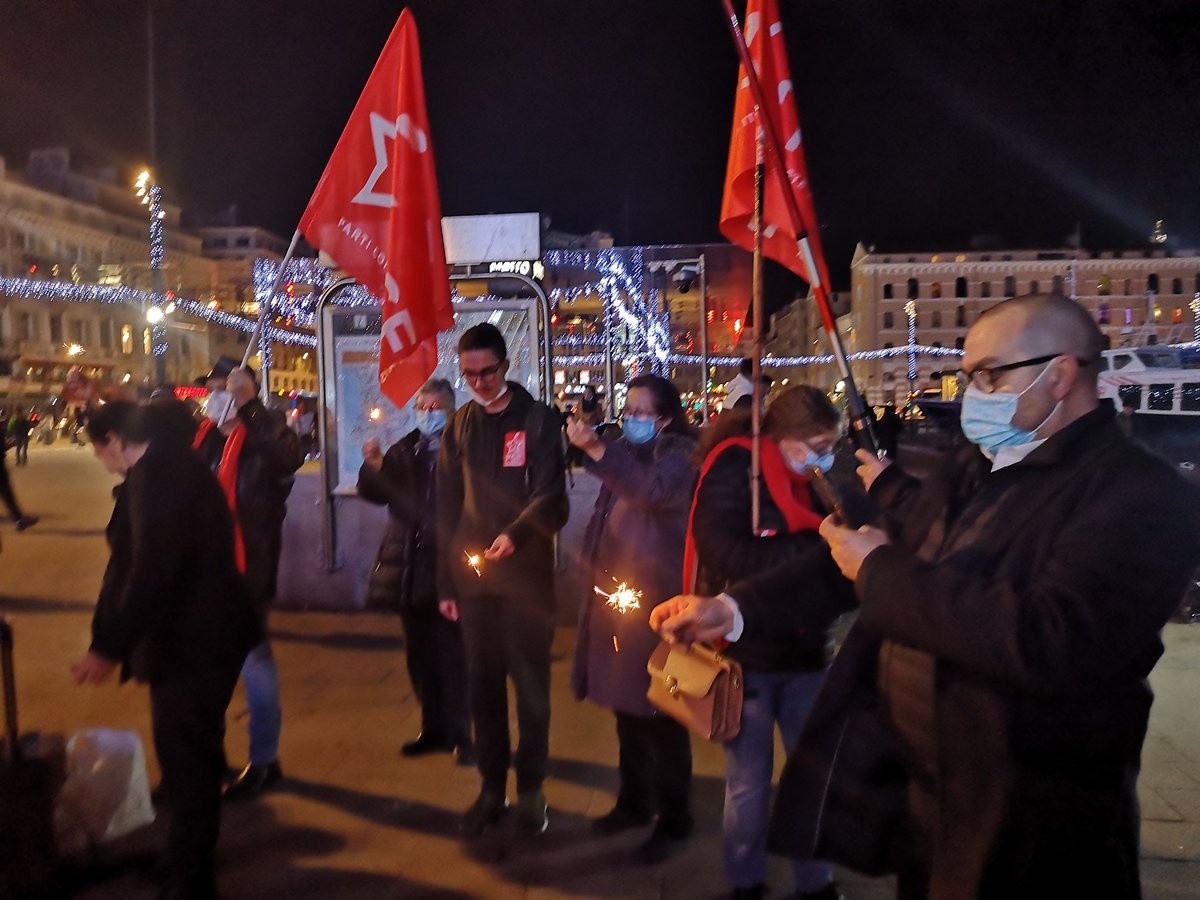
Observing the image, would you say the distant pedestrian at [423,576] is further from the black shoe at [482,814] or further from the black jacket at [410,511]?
the black shoe at [482,814]

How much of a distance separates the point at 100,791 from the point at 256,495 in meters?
1.57

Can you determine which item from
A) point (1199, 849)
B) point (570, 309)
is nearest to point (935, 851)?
point (1199, 849)

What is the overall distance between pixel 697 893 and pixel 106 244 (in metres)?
70.9

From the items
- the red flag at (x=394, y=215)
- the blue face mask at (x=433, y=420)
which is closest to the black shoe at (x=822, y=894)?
the blue face mask at (x=433, y=420)

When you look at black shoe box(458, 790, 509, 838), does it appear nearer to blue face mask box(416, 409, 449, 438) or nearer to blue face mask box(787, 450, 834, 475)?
blue face mask box(416, 409, 449, 438)

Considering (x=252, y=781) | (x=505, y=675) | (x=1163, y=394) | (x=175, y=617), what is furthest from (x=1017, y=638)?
(x=1163, y=394)

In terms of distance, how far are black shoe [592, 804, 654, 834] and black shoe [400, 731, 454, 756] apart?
117 cm

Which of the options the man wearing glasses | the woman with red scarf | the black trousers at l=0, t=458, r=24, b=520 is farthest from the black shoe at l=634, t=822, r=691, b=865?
the black trousers at l=0, t=458, r=24, b=520

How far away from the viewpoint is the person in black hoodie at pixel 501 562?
3947 millimetres

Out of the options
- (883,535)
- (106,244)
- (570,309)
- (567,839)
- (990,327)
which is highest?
(106,244)

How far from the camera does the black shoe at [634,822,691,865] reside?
382cm

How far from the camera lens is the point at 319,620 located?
7.53 metres

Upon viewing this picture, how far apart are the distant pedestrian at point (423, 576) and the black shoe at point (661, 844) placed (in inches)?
49.8

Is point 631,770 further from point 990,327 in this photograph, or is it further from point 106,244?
point 106,244
